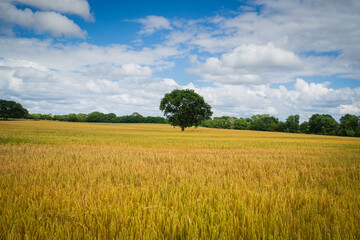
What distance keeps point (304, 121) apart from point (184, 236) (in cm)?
12414

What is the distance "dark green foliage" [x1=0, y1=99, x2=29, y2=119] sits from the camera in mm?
104875

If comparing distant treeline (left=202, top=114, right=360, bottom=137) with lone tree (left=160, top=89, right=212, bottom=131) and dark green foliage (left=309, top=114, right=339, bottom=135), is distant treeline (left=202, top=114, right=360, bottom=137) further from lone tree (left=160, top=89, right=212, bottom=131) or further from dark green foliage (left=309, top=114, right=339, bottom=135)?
lone tree (left=160, top=89, right=212, bottom=131)

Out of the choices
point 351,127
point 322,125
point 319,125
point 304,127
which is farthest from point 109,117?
point 351,127

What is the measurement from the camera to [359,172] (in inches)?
248

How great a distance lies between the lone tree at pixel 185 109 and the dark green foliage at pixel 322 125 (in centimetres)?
7264

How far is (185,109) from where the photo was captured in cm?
4997

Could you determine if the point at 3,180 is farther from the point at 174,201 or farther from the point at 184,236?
the point at 184,236

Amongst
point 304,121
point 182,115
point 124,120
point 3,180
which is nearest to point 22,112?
point 124,120

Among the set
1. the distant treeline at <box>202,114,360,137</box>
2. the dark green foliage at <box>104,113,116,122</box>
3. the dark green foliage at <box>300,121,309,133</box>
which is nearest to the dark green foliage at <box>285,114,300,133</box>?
the distant treeline at <box>202,114,360,137</box>

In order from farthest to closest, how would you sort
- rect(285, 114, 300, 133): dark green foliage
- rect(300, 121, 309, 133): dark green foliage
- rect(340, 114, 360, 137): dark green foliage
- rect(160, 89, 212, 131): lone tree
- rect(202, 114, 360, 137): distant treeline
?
rect(285, 114, 300, 133): dark green foliage → rect(300, 121, 309, 133): dark green foliage → rect(202, 114, 360, 137): distant treeline → rect(340, 114, 360, 137): dark green foliage → rect(160, 89, 212, 131): lone tree

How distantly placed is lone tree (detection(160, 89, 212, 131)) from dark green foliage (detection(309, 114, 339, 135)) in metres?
72.6

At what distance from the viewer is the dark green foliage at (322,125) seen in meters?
88.7

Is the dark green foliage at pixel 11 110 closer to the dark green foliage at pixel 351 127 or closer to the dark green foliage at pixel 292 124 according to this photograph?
the dark green foliage at pixel 292 124

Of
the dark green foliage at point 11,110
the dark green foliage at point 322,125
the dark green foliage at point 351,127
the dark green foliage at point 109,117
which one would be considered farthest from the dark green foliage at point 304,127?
the dark green foliage at point 11,110
